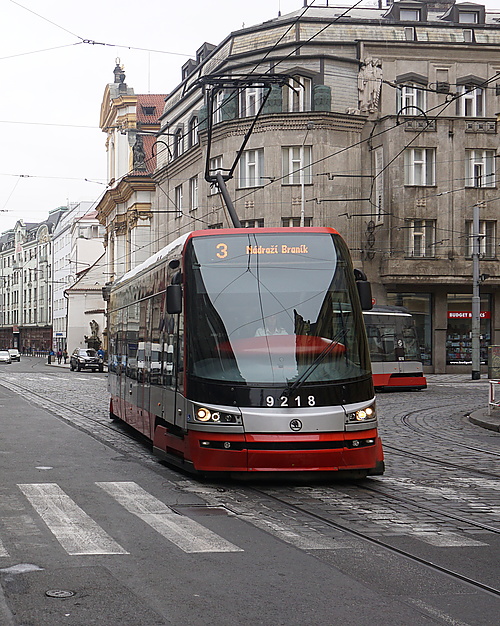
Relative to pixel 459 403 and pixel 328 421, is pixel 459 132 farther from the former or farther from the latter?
pixel 328 421

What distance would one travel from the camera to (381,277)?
1678 inches

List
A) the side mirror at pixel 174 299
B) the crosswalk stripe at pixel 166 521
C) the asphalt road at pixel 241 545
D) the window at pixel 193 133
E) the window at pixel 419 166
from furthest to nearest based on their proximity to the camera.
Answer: the window at pixel 193 133
the window at pixel 419 166
the side mirror at pixel 174 299
the crosswalk stripe at pixel 166 521
the asphalt road at pixel 241 545

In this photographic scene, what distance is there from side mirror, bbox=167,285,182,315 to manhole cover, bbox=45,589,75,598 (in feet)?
17.5

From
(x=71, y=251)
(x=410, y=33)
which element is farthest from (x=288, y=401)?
(x=71, y=251)

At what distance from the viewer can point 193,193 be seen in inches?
1996

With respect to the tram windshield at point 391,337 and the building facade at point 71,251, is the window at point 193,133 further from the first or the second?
the building facade at point 71,251

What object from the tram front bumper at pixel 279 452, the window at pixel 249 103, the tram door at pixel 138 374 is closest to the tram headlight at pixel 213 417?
the tram front bumper at pixel 279 452

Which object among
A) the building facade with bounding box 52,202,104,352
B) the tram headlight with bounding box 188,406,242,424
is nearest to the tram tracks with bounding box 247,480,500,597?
the tram headlight with bounding box 188,406,242,424

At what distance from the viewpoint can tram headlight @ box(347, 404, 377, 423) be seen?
10312 mm

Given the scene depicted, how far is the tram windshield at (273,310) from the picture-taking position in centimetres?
1039

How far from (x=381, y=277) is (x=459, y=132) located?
7.46 metres

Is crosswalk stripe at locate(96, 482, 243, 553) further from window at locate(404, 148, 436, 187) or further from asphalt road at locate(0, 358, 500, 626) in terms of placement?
window at locate(404, 148, 436, 187)

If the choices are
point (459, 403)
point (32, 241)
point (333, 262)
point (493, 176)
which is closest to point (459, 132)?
point (493, 176)

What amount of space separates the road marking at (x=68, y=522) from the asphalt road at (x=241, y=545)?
0.07ft
